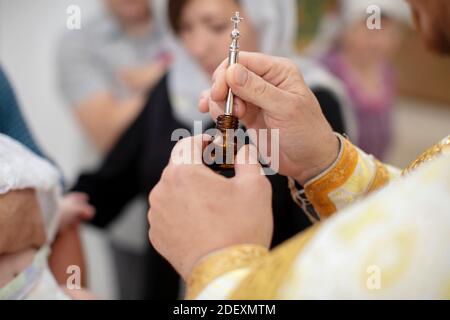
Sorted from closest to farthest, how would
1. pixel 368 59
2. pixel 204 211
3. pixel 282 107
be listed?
pixel 204 211 < pixel 282 107 < pixel 368 59

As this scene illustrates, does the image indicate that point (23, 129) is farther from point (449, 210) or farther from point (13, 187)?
point (449, 210)

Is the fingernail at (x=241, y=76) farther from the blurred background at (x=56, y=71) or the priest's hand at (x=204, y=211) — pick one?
the blurred background at (x=56, y=71)

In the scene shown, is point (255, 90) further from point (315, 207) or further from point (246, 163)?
point (315, 207)

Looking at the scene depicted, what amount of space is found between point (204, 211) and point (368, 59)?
1844 millimetres

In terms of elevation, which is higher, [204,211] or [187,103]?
[204,211]

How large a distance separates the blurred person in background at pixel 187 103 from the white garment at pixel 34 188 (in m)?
0.22

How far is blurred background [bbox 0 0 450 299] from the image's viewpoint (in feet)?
6.63

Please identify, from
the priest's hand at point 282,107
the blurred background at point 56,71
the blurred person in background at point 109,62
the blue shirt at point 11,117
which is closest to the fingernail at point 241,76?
the priest's hand at point 282,107

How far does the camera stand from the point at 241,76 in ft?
1.77

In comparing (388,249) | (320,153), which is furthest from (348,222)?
(320,153)

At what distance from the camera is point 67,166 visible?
2.17 m

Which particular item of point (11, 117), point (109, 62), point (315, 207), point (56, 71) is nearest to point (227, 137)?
point (315, 207)

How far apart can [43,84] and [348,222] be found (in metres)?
2.02

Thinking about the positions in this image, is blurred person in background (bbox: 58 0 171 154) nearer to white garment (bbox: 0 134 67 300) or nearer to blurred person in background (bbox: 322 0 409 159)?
blurred person in background (bbox: 322 0 409 159)
